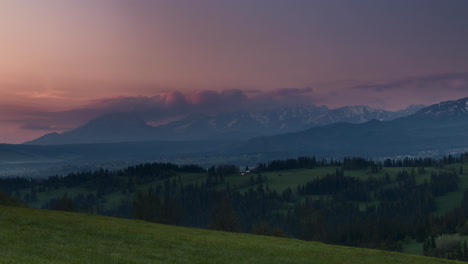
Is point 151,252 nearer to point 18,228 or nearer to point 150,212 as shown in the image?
point 18,228

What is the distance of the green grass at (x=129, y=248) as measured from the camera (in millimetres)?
28922

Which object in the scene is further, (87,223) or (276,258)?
(87,223)

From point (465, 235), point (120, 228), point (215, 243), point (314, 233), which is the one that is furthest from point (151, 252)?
point (465, 235)

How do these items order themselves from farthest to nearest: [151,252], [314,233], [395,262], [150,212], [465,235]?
1. [314,233]
2. [465,235]
3. [150,212]
4. [395,262]
5. [151,252]

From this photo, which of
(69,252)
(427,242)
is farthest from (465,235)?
(69,252)

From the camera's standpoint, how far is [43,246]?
102 feet

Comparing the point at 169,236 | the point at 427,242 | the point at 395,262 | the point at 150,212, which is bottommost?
the point at 427,242

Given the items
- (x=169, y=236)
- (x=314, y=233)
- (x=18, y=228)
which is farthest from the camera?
(x=314, y=233)

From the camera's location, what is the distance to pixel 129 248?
34062 mm

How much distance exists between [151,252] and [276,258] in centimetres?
1044

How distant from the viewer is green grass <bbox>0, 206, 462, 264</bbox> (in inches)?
1139

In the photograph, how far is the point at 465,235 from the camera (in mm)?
183250

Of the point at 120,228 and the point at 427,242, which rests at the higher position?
the point at 120,228

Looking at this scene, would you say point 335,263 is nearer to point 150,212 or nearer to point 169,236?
point 169,236
